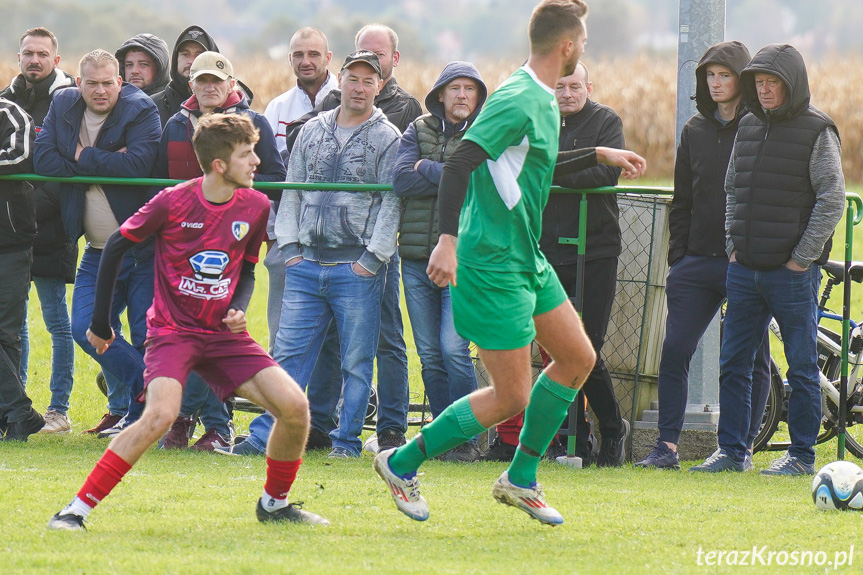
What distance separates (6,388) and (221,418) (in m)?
1.42

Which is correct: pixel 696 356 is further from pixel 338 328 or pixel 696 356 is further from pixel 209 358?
pixel 209 358

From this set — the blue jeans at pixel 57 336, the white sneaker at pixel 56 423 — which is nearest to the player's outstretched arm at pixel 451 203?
the blue jeans at pixel 57 336

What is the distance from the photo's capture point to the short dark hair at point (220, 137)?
5.82 m

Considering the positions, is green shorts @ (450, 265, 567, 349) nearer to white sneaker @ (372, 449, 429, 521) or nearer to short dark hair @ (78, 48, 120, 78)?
white sneaker @ (372, 449, 429, 521)

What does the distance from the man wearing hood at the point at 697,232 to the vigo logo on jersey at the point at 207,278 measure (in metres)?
3.37

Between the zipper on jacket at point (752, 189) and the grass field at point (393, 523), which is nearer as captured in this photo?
the grass field at point (393, 523)

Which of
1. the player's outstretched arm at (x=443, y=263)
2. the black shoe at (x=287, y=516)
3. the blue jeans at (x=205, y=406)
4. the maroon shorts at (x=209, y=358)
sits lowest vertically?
the blue jeans at (x=205, y=406)

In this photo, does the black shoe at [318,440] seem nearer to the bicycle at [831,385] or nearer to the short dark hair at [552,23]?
the bicycle at [831,385]

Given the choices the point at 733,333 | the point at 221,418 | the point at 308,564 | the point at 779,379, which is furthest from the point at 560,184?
the point at 308,564

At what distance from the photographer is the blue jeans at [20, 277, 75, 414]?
370 inches

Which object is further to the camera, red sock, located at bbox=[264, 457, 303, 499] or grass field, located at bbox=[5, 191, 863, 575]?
red sock, located at bbox=[264, 457, 303, 499]

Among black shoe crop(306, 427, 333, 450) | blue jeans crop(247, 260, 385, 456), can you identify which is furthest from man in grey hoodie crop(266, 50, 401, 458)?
black shoe crop(306, 427, 333, 450)

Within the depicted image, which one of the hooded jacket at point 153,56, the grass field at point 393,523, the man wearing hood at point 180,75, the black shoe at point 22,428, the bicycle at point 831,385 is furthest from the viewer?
the hooded jacket at point 153,56

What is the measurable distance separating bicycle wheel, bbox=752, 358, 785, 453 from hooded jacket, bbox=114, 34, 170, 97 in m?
4.94
